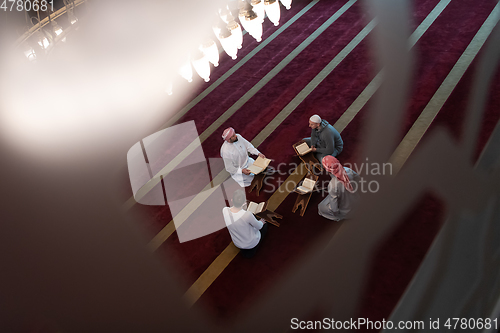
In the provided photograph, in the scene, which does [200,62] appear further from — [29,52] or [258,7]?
[29,52]

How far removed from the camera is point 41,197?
5.38 metres

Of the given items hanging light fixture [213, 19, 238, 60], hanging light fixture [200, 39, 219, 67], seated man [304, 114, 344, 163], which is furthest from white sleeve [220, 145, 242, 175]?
hanging light fixture [213, 19, 238, 60]

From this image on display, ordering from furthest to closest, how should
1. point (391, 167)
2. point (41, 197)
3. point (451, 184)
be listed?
1. point (41, 197)
2. point (391, 167)
3. point (451, 184)

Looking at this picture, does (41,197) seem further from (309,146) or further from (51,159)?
(309,146)

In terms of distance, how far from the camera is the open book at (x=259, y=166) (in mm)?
4393

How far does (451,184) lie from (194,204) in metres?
3.08

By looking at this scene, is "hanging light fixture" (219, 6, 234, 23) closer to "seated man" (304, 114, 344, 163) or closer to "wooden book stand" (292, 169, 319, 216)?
"seated man" (304, 114, 344, 163)

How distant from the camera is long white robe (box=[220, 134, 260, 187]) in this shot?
4.48m

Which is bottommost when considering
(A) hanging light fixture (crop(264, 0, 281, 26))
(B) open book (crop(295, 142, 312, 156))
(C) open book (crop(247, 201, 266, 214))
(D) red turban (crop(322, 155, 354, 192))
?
(C) open book (crop(247, 201, 266, 214))

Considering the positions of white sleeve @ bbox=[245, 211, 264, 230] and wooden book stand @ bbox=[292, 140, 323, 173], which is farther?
wooden book stand @ bbox=[292, 140, 323, 173]

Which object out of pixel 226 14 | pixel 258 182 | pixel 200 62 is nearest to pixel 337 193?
pixel 258 182

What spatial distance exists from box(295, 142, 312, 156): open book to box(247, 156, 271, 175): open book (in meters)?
0.40

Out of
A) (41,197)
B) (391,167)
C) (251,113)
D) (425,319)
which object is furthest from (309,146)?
(41,197)

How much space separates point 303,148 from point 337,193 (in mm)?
895
